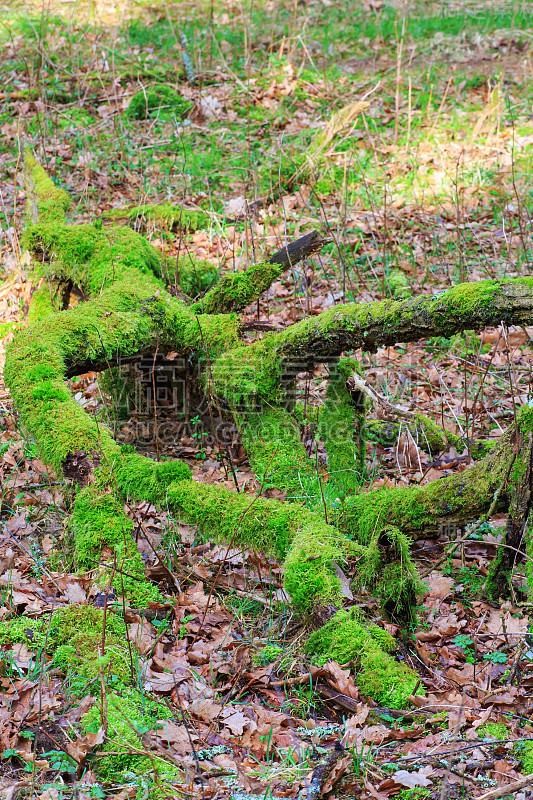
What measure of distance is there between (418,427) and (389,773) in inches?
107

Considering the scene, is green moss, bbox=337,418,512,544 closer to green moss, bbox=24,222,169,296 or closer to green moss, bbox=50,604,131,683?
green moss, bbox=50,604,131,683

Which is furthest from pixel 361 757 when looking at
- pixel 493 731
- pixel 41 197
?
pixel 41 197

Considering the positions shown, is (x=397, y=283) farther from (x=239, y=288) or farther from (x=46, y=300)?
(x=46, y=300)

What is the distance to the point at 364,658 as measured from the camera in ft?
10.0

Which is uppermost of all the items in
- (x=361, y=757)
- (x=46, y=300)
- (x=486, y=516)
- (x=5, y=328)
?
(x=46, y=300)

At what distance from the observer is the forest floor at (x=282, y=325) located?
2.76 metres

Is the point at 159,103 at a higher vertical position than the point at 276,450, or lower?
higher

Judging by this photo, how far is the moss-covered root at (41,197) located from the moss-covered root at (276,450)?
2991 millimetres

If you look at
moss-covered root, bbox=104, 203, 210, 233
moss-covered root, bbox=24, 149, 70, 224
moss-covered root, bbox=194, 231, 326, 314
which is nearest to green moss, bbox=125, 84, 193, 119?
moss-covered root, bbox=104, 203, 210, 233

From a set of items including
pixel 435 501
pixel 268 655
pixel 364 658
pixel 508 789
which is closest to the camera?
pixel 508 789

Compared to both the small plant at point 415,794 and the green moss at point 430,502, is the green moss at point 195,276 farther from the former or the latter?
the small plant at point 415,794

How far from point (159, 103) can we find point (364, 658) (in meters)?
9.00

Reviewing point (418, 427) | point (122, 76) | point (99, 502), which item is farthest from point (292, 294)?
point (122, 76)

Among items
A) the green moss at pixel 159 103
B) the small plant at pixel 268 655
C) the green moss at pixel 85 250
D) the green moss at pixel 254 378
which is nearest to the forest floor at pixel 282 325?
the small plant at pixel 268 655
